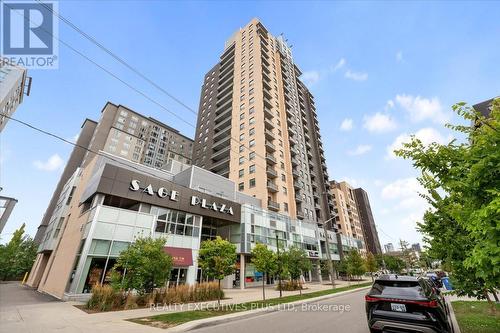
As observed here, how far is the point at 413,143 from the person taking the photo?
5121 mm

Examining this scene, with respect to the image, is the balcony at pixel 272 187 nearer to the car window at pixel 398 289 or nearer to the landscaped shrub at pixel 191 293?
the landscaped shrub at pixel 191 293

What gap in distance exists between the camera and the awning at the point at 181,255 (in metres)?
21.2

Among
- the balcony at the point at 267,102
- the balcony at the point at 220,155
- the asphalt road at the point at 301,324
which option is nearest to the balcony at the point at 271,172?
the balcony at the point at 220,155

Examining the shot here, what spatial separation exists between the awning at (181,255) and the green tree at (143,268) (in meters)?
6.82

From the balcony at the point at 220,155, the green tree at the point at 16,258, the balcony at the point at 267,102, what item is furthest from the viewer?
the balcony at the point at 267,102

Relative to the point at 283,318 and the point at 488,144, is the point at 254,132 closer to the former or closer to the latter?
the point at 283,318

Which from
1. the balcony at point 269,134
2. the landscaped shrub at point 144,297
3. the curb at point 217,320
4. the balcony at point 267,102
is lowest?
the curb at point 217,320

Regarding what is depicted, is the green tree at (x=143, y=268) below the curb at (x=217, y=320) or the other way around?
the other way around

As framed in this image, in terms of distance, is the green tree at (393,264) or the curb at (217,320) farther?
the green tree at (393,264)

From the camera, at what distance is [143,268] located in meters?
13.7

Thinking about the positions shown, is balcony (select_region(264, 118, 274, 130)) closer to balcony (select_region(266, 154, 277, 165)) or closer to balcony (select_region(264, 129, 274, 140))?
balcony (select_region(264, 129, 274, 140))

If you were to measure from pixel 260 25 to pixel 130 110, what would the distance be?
5048 cm

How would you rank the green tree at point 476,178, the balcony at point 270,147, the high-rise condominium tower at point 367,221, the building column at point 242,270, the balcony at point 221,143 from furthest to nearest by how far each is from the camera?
the high-rise condominium tower at point 367,221 → the balcony at point 221,143 → the balcony at point 270,147 → the building column at point 242,270 → the green tree at point 476,178

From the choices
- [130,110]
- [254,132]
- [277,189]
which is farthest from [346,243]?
[130,110]
